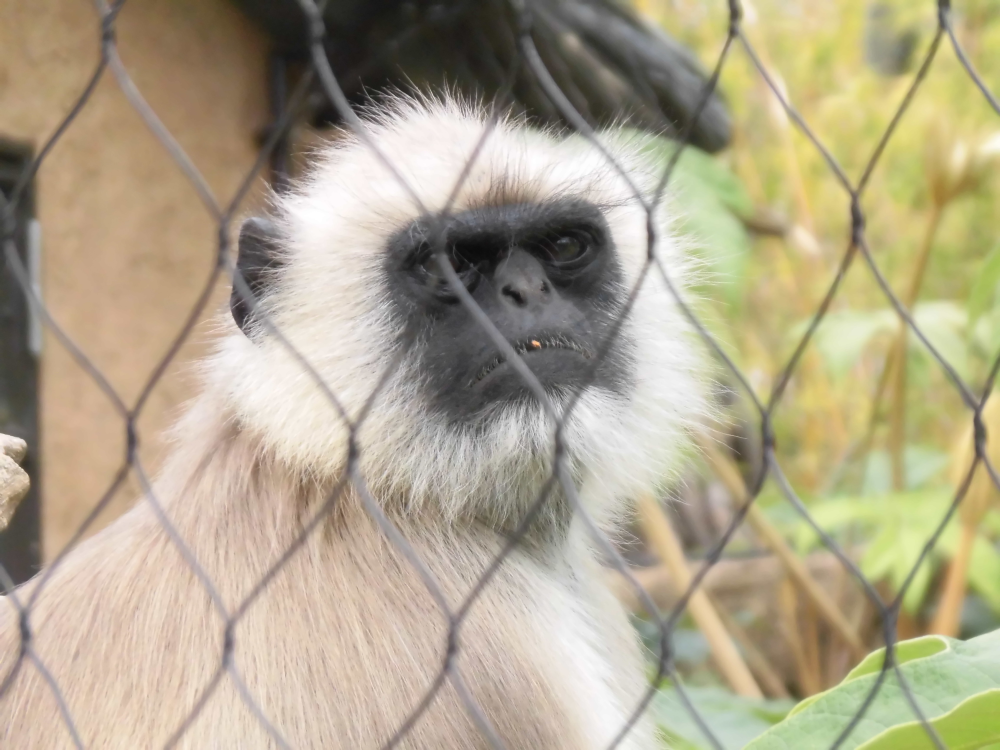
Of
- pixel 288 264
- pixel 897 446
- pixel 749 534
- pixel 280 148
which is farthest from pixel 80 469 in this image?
pixel 749 534

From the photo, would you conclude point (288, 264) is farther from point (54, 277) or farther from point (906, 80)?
point (906, 80)

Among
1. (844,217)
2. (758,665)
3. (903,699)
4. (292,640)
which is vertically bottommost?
(758,665)

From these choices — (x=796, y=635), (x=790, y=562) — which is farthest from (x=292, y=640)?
(x=796, y=635)

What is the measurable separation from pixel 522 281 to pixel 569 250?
263mm

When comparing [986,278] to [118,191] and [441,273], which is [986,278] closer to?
[441,273]

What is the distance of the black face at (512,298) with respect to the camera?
1.99 m

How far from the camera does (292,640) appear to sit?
1.71 metres

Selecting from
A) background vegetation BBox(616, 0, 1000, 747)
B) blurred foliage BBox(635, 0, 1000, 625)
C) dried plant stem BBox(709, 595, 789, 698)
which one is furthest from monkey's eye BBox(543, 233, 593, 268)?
dried plant stem BBox(709, 595, 789, 698)

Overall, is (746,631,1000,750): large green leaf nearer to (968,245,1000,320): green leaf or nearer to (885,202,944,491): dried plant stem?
(968,245,1000,320): green leaf

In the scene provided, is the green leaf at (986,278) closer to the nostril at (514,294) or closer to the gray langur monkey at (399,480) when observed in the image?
the gray langur monkey at (399,480)

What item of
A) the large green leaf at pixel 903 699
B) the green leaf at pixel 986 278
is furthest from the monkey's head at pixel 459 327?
the large green leaf at pixel 903 699

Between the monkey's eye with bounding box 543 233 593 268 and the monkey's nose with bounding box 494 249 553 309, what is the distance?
0.11 meters

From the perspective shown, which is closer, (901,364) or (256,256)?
(256,256)

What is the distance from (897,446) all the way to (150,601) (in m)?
2.64
